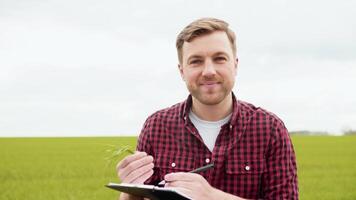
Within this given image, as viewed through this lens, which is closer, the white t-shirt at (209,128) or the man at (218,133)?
the man at (218,133)

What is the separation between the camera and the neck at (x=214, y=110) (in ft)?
11.0

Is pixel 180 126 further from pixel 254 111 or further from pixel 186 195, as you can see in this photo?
pixel 186 195

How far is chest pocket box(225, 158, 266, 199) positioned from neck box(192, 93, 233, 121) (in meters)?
0.30

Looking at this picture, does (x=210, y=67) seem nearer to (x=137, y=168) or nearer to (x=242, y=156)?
(x=242, y=156)

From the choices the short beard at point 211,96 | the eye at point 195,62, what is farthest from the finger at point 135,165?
the eye at point 195,62

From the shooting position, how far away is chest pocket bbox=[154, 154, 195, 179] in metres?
3.41

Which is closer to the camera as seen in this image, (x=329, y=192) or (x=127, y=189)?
(x=127, y=189)

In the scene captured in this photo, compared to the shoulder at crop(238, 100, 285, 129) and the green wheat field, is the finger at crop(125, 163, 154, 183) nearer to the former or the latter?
the shoulder at crop(238, 100, 285, 129)

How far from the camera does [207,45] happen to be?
318cm

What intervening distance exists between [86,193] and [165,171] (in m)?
6.71

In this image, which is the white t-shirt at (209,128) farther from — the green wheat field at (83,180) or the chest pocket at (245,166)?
the green wheat field at (83,180)

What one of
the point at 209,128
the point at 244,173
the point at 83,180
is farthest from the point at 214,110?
the point at 83,180

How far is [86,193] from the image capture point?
387 inches

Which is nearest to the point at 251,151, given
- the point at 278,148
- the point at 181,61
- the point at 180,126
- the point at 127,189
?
the point at 278,148
